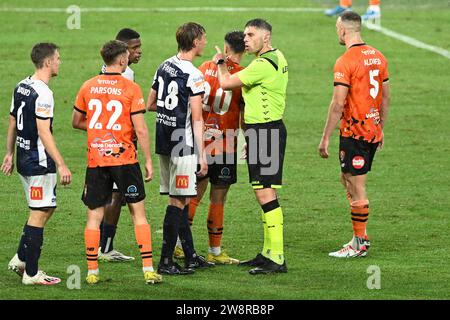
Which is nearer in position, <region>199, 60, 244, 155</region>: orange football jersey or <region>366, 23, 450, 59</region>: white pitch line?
<region>199, 60, 244, 155</region>: orange football jersey

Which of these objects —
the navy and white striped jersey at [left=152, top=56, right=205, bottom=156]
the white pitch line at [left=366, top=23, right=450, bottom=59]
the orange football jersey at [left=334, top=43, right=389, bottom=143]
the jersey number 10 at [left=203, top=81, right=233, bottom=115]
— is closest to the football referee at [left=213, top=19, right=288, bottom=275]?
the jersey number 10 at [left=203, top=81, right=233, bottom=115]

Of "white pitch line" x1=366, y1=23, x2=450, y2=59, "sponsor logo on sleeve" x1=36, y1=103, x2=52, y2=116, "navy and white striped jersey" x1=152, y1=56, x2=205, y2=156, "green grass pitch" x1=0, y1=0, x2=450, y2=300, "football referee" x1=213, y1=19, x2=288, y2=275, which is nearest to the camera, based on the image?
"sponsor logo on sleeve" x1=36, y1=103, x2=52, y2=116

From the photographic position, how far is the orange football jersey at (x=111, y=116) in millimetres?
11625

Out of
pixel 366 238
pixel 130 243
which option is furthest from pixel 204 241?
pixel 366 238

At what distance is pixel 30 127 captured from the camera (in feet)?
38.5

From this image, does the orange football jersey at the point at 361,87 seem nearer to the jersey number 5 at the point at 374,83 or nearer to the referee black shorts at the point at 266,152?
the jersey number 5 at the point at 374,83

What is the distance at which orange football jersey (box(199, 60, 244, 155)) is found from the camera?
13.0 meters

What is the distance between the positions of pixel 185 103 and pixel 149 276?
1840 mm

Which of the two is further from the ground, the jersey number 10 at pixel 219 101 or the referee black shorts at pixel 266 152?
the jersey number 10 at pixel 219 101

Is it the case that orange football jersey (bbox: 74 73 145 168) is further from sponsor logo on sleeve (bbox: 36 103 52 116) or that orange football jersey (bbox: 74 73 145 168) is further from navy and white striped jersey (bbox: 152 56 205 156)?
navy and white striped jersey (bbox: 152 56 205 156)

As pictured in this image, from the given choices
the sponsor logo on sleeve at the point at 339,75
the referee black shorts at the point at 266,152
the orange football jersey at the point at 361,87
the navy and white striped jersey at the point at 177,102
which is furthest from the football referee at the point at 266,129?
the orange football jersey at the point at 361,87

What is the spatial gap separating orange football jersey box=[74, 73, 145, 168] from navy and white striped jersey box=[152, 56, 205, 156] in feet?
2.16

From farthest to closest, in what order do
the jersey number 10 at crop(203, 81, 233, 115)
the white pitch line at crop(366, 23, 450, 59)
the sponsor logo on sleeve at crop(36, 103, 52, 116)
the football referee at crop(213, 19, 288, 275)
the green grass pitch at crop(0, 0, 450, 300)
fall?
1. the white pitch line at crop(366, 23, 450, 59)
2. the jersey number 10 at crop(203, 81, 233, 115)
3. the football referee at crop(213, 19, 288, 275)
4. the green grass pitch at crop(0, 0, 450, 300)
5. the sponsor logo on sleeve at crop(36, 103, 52, 116)

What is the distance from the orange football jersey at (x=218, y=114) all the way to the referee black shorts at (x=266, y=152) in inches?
15.2
